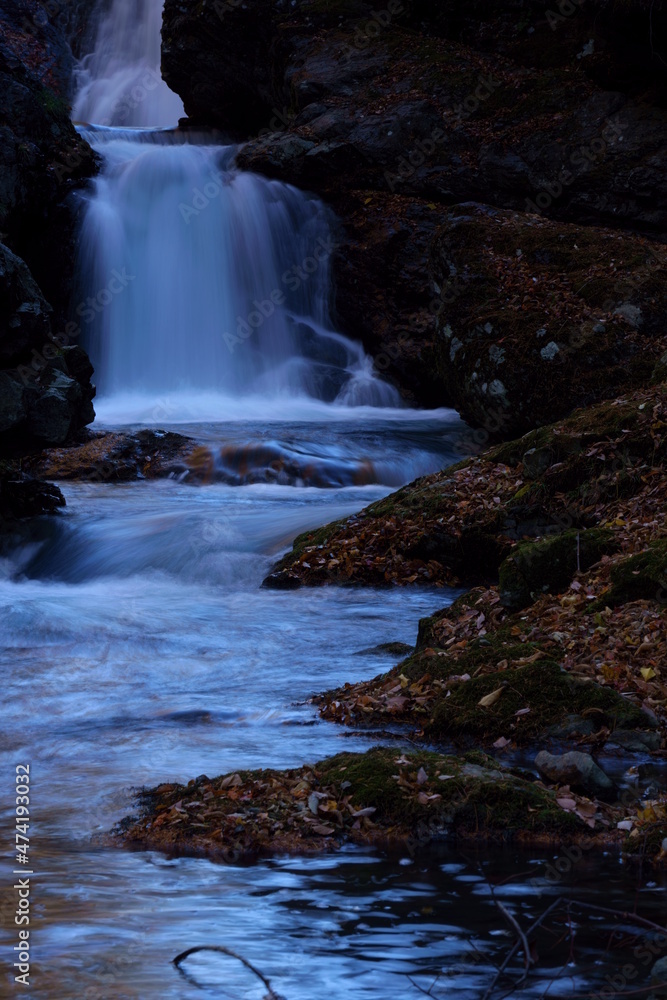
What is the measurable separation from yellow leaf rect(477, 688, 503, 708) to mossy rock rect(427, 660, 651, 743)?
12 mm

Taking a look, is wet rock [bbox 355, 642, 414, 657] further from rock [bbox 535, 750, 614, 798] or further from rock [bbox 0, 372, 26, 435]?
rock [bbox 0, 372, 26, 435]

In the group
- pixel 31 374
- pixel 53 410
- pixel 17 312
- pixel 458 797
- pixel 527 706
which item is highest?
pixel 17 312

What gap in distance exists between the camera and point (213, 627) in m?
8.28

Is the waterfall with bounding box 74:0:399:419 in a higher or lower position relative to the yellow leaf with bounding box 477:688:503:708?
higher

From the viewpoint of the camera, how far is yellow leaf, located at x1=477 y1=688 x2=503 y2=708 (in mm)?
5027

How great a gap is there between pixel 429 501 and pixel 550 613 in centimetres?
363

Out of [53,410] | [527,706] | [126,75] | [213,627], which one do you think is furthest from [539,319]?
[126,75]

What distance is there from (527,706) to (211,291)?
16558mm

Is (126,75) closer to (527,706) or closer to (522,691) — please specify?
(522,691)

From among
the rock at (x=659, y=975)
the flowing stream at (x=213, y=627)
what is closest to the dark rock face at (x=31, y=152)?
the flowing stream at (x=213, y=627)

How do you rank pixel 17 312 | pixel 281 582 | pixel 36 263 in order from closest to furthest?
pixel 281 582 < pixel 17 312 < pixel 36 263

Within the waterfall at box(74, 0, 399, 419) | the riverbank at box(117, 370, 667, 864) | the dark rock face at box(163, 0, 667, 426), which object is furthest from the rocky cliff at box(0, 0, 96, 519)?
the riverbank at box(117, 370, 667, 864)

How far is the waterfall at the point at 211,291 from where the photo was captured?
1959 cm

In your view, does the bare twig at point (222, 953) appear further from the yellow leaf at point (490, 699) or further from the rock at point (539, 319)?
the rock at point (539, 319)
